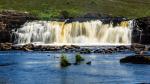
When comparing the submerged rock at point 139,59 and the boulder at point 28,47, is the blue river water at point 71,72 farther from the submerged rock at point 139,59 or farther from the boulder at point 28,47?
the boulder at point 28,47

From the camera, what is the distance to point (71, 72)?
122 metres

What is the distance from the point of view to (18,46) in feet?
647

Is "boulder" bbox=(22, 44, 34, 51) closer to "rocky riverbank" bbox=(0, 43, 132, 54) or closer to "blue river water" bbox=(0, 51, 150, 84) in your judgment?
"rocky riverbank" bbox=(0, 43, 132, 54)

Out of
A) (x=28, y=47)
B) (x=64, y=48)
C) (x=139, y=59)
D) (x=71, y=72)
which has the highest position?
(x=139, y=59)

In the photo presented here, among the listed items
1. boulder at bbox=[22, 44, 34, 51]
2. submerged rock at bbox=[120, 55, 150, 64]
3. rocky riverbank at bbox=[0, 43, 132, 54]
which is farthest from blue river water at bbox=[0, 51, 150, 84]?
boulder at bbox=[22, 44, 34, 51]

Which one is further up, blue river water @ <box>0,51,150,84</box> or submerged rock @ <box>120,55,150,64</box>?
submerged rock @ <box>120,55,150,64</box>

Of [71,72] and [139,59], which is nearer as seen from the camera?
[71,72]

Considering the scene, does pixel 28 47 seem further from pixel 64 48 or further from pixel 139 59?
pixel 139 59

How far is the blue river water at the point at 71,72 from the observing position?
111m

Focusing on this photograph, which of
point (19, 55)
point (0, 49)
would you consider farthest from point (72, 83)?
point (0, 49)

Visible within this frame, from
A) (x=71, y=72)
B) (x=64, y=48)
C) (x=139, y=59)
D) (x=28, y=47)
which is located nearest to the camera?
(x=71, y=72)

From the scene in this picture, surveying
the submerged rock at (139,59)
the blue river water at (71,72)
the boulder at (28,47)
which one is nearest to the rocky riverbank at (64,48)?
the boulder at (28,47)

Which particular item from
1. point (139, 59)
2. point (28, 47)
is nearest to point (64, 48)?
point (28, 47)

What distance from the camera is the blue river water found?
111 metres
